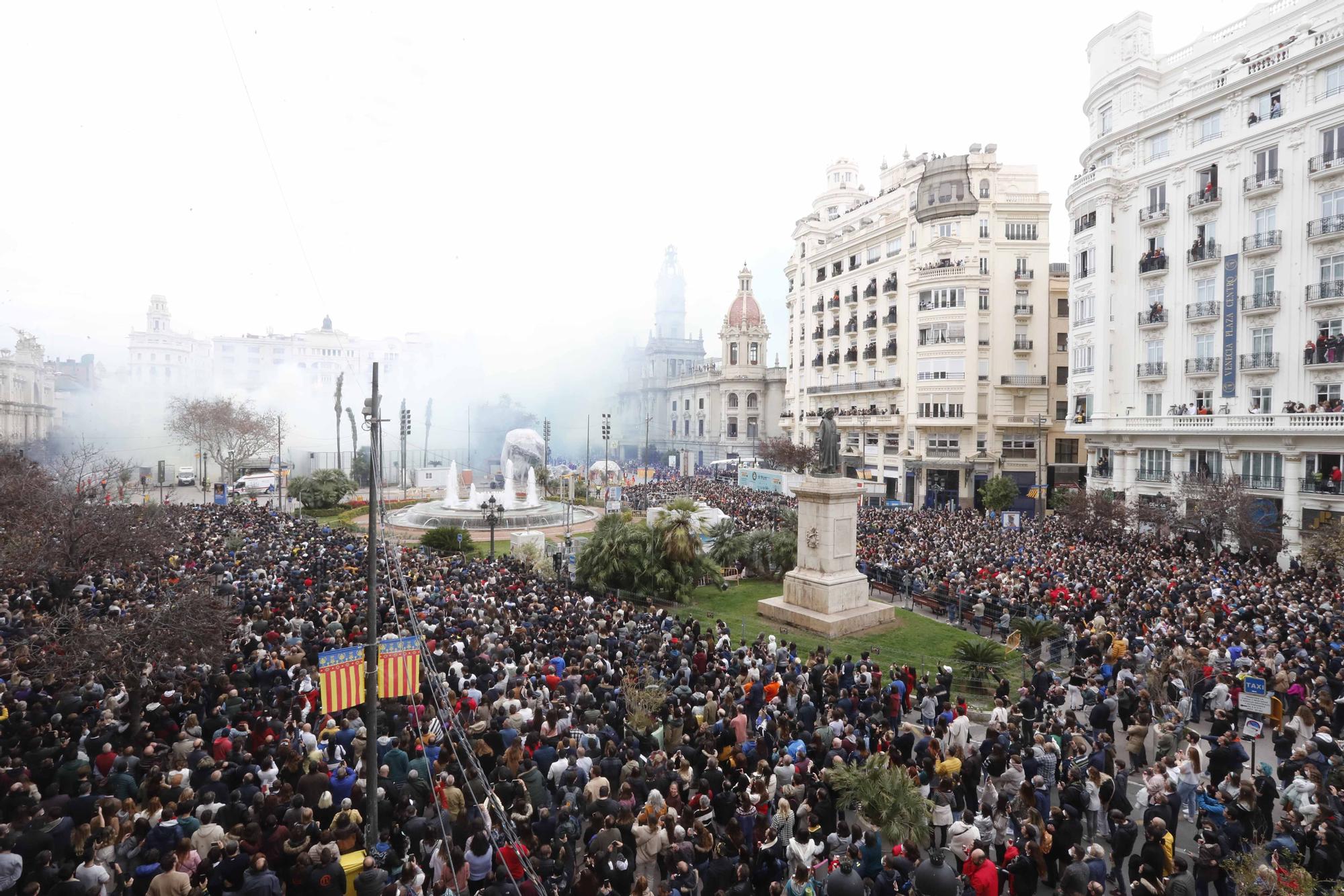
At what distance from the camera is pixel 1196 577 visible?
66.8ft

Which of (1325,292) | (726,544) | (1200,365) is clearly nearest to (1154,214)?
(1200,365)

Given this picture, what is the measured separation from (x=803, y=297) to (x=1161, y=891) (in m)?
61.8

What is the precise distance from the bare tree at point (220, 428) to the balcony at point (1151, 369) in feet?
191

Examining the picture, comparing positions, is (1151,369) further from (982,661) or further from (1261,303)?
(982,661)

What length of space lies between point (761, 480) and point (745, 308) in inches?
1609

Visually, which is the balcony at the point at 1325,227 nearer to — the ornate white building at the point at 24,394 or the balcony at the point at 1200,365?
the balcony at the point at 1200,365

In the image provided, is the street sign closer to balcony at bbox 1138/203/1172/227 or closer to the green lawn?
the green lawn

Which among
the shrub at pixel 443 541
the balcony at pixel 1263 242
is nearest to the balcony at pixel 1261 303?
the balcony at pixel 1263 242

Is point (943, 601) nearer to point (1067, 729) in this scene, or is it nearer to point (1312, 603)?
point (1312, 603)

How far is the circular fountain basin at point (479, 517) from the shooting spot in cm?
4138

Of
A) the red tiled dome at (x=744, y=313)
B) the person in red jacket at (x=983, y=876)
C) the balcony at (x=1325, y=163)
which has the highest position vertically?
the red tiled dome at (x=744, y=313)

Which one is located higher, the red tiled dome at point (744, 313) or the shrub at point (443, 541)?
the red tiled dome at point (744, 313)

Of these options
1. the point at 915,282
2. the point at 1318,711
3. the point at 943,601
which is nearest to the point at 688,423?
the point at 915,282

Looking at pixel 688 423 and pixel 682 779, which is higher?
pixel 688 423
